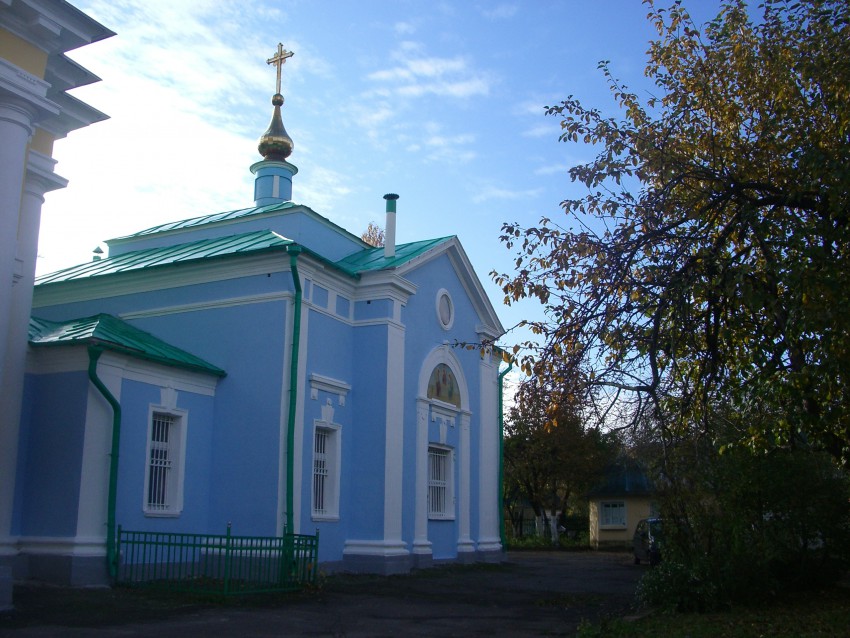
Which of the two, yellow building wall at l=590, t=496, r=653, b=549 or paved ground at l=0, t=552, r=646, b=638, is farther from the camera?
yellow building wall at l=590, t=496, r=653, b=549

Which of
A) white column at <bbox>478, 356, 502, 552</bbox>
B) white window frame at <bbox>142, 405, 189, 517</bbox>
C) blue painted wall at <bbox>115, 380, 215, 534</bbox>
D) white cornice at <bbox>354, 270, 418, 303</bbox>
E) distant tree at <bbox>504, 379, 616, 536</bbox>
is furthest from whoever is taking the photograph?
distant tree at <bbox>504, 379, 616, 536</bbox>

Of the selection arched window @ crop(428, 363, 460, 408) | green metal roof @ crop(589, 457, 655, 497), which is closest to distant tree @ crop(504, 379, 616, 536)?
green metal roof @ crop(589, 457, 655, 497)

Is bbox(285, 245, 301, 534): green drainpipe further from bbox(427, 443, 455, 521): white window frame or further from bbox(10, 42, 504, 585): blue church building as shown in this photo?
bbox(427, 443, 455, 521): white window frame

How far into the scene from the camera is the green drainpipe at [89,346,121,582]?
1264cm

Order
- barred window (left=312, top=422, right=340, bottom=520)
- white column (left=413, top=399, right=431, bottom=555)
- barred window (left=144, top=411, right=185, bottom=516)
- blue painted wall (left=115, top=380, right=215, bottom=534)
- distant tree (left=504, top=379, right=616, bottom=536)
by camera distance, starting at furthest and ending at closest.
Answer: distant tree (left=504, top=379, right=616, bottom=536) < white column (left=413, top=399, right=431, bottom=555) < barred window (left=312, top=422, right=340, bottom=520) < barred window (left=144, top=411, right=185, bottom=516) < blue painted wall (left=115, top=380, right=215, bottom=534)

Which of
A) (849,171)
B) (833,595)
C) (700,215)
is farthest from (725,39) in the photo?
(833,595)

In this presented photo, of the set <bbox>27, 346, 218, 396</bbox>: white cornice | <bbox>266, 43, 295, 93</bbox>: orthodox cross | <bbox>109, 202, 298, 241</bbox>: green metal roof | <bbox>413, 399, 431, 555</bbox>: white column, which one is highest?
<bbox>266, 43, 295, 93</bbox>: orthodox cross

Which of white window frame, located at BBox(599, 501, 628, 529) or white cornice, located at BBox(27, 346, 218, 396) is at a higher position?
white cornice, located at BBox(27, 346, 218, 396)

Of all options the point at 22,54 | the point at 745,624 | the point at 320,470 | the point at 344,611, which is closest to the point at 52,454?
the point at 320,470

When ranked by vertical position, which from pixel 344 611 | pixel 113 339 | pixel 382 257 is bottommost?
pixel 344 611

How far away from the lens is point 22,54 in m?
10.0

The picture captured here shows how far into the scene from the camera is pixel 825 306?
826cm

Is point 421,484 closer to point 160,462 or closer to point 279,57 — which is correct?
point 160,462

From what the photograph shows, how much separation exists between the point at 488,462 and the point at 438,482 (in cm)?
239
